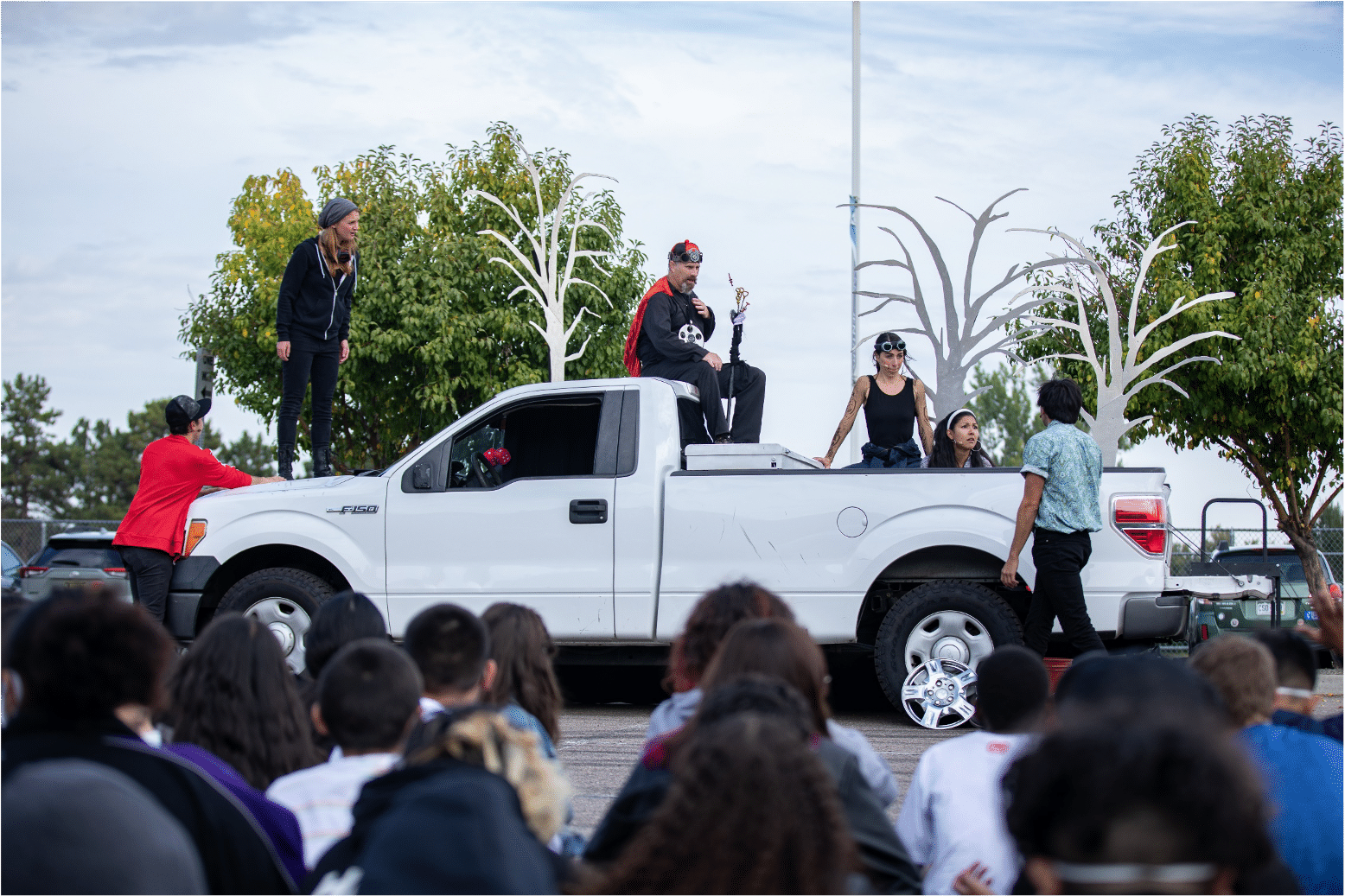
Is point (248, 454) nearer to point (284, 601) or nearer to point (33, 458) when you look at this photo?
point (33, 458)

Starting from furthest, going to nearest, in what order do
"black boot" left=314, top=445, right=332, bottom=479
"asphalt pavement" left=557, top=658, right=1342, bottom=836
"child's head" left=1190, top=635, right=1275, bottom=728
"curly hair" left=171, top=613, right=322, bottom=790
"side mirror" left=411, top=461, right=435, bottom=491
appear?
"black boot" left=314, top=445, right=332, bottom=479 → "side mirror" left=411, top=461, right=435, bottom=491 → "asphalt pavement" left=557, top=658, right=1342, bottom=836 → "child's head" left=1190, top=635, right=1275, bottom=728 → "curly hair" left=171, top=613, right=322, bottom=790

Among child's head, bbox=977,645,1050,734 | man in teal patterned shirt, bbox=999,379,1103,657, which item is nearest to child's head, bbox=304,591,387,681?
child's head, bbox=977,645,1050,734

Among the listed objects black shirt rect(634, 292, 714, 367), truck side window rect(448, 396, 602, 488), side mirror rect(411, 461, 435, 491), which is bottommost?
side mirror rect(411, 461, 435, 491)

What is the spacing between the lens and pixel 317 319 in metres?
9.72

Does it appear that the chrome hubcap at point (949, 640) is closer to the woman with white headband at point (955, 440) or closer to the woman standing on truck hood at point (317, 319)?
the woman with white headband at point (955, 440)

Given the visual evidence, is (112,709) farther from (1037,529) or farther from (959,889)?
(1037,529)

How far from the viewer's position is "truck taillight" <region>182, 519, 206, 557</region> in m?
8.54

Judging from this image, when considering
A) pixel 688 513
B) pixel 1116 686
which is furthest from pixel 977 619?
pixel 1116 686

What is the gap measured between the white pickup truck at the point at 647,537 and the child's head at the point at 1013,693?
14.2 ft

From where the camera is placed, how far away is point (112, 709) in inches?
97.8

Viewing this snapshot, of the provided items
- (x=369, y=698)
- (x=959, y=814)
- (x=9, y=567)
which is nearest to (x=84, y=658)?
(x=369, y=698)

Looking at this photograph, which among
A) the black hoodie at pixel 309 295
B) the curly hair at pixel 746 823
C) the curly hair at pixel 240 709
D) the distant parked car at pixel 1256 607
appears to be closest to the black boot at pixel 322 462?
the black hoodie at pixel 309 295

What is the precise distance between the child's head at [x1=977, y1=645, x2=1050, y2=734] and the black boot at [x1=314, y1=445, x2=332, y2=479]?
6.93 m

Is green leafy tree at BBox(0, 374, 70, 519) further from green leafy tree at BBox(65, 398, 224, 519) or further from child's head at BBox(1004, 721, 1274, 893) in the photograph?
child's head at BBox(1004, 721, 1274, 893)
